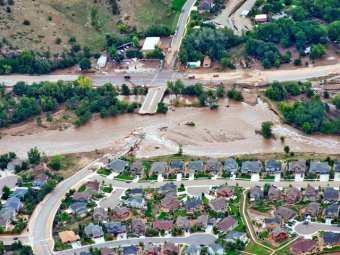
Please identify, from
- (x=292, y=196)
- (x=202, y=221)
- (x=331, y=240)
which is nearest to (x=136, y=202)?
(x=202, y=221)

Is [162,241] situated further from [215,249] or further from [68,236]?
[68,236]

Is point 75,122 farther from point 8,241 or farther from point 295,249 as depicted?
point 295,249

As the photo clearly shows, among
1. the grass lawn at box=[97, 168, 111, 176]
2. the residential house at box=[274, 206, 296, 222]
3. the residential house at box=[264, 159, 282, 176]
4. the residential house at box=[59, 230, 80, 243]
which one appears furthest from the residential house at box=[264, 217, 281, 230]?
the grass lawn at box=[97, 168, 111, 176]

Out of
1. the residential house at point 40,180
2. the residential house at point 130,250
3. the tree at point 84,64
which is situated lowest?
the residential house at point 130,250

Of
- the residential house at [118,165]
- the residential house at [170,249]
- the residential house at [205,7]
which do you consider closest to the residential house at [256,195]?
the residential house at [170,249]

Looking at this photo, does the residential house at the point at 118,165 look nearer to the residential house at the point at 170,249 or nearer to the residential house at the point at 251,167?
the residential house at the point at 251,167

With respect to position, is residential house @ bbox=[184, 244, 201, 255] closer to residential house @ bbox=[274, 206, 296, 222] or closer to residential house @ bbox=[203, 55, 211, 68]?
residential house @ bbox=[274, 206, 296, 222]
